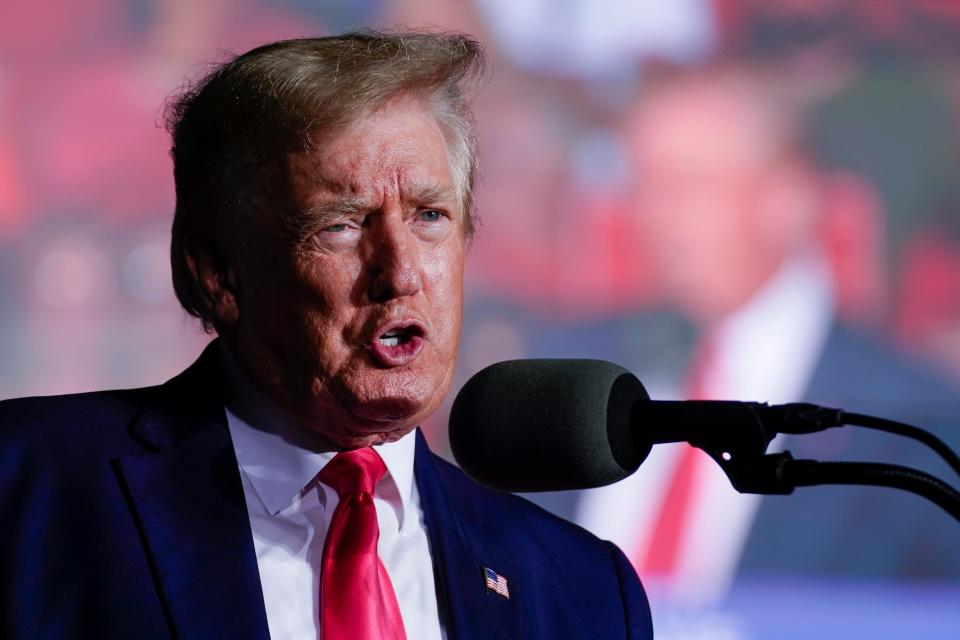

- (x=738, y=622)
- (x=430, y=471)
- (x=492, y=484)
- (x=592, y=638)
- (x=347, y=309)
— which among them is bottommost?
(x=738, y=622)

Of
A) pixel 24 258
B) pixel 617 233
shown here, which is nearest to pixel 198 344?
pixel 24 258

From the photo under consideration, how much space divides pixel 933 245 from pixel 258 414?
1943mm

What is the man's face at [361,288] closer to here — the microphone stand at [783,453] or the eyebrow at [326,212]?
the eyebrow at [326,212]

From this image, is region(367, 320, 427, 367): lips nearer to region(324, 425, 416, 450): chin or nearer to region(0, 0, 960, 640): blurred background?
region(324, 425, 416, 450): chin

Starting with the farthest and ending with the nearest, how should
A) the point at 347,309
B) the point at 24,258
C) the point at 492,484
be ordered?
the point at 24,258
the point at 347,309
the point at 492,484

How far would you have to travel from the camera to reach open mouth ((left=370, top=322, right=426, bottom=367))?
1.80 meters

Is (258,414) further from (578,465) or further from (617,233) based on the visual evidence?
(617,233)

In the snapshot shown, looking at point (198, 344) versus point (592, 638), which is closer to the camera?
point (592, 638)

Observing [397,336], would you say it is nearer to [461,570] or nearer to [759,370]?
[461,570]

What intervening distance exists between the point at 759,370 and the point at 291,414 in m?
1.58

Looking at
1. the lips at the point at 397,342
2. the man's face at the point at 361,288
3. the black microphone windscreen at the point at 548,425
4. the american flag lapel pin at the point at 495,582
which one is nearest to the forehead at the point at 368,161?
the man's face at the point at 361,288

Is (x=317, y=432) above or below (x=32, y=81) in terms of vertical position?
below

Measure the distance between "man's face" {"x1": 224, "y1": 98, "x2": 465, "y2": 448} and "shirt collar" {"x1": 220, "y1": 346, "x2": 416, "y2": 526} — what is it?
4cm

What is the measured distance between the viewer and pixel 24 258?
3033 mm
